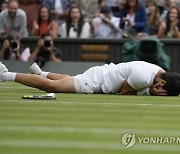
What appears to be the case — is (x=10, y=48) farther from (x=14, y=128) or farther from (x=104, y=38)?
(x=14, y=128)

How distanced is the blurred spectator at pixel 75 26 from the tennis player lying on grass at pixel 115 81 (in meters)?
6.98

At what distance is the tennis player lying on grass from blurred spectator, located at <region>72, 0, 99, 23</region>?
26.5 feet

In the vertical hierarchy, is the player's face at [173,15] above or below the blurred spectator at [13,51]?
above

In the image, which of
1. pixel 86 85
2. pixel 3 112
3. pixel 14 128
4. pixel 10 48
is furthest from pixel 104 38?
pixel 14 128

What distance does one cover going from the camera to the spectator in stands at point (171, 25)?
18.8 meters

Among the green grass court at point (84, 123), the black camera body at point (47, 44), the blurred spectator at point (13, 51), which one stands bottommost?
the blurred spectator at point (13, 51)

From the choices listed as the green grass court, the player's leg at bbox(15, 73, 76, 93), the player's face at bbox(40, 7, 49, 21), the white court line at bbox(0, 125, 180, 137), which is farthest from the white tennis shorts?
the player's face at bbox(40, 7, 49, 21)

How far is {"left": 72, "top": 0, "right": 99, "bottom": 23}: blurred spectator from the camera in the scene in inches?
783

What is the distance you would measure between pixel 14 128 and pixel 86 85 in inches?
166

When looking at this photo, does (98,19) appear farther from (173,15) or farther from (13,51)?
(13,51)

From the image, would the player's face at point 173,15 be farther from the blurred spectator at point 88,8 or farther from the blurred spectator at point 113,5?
the blurred spectator at point 88,8

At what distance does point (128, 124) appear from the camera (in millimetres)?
8125

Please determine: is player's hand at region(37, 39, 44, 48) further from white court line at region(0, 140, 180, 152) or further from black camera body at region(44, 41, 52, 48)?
white court line at region(0, 140, 180, 152)

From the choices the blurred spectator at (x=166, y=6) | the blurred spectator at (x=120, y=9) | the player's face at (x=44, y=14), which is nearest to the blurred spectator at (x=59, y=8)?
the player's face at (x=44, y=14)
